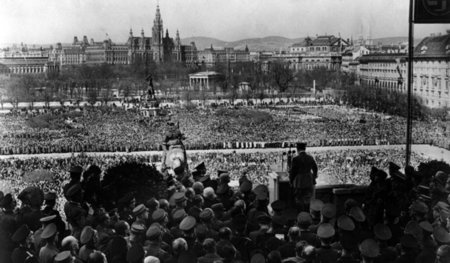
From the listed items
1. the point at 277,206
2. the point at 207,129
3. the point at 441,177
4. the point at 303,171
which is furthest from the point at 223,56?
the point at 277,206

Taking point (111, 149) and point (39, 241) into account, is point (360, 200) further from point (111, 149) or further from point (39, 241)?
point (111, 149)

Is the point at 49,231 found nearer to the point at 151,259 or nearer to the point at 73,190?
the point at 151,259

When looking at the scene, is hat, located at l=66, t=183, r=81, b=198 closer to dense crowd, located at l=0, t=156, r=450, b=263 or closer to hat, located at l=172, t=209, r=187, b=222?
dense crowd, located at l=0, t=156, r=450, b=263

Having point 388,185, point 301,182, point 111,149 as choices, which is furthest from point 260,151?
point 388,185

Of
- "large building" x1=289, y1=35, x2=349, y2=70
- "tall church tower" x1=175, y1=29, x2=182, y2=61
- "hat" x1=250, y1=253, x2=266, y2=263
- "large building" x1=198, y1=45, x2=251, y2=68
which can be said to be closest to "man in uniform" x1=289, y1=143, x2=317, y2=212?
"hat" x1=250, y1=253, x2=266, y2=263

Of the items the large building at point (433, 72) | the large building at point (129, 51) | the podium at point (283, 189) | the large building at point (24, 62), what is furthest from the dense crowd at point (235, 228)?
the large building at point (129, 51)
